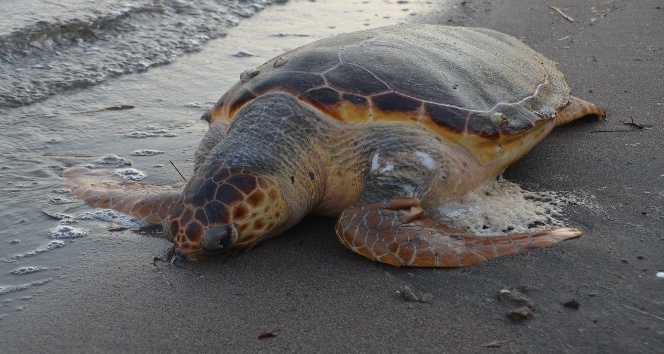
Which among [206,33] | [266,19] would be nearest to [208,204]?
[206,33]

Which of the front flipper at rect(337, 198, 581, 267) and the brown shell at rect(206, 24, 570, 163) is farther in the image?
the brown shell at rect(206, 24, 570, 163)

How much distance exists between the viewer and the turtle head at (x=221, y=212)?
2.69m

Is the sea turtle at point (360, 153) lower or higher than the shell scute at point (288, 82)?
lower

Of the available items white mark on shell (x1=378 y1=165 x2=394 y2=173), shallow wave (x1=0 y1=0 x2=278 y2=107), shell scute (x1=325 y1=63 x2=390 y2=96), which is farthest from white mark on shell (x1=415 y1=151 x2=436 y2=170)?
shallow wave (x1=0 y1=0 x2=278 y2=107)

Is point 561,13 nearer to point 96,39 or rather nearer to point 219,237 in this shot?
point 96,39

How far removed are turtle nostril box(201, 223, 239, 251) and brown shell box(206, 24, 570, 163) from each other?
73 centimetres

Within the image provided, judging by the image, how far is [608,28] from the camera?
6.02m

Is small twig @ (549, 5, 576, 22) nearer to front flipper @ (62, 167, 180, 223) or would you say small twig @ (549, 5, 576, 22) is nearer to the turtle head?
front flipper @ (62, 167, 180, 223)

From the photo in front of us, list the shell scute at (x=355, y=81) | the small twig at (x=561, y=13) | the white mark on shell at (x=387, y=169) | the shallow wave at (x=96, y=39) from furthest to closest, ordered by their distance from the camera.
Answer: the small twig at (x=561, y=13) < the shallow wave at (x=96, y=39) < the shell scute at (x=355, y=81) < the white mark on shell at (x=387, y=169)

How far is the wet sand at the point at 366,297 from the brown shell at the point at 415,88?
1.22 ft

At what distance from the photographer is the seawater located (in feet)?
10.2

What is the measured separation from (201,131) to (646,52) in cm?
335

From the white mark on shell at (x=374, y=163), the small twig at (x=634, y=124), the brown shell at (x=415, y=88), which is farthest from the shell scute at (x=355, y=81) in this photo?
the small twig at (x=634, y=124)

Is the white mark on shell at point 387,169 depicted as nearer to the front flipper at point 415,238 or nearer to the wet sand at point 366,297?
the front flipper at point 415,238
